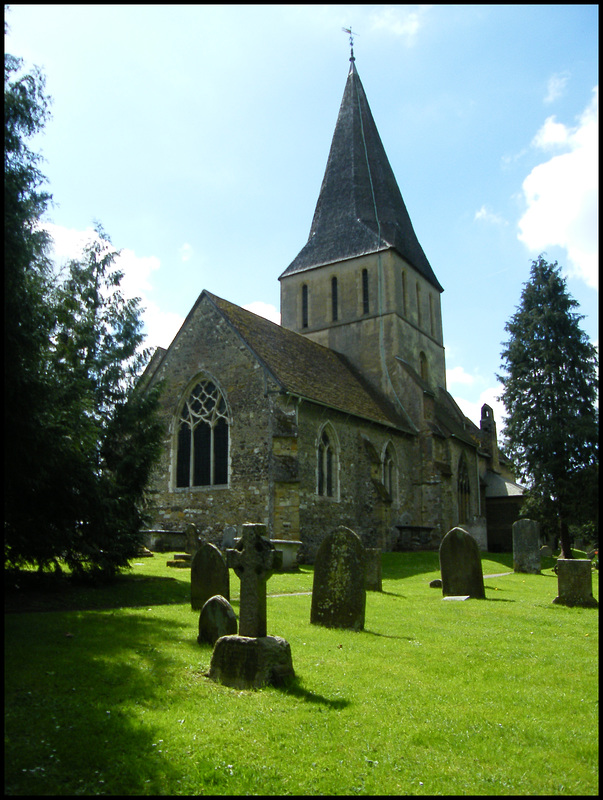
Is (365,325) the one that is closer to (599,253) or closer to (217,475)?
(217,475)

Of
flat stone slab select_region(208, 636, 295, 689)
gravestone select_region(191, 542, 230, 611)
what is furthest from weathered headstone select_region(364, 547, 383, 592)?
flat stone slab select_region(208, 636, 295, 689)

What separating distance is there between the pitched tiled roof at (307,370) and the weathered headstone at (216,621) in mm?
12403

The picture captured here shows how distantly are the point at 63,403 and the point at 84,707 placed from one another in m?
6.27

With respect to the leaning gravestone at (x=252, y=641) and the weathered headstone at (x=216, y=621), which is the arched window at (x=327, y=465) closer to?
the weathered headstone at (x=216, y=621)

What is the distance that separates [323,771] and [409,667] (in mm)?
2830

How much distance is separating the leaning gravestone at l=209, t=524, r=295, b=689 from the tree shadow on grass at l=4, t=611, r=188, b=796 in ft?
1.91

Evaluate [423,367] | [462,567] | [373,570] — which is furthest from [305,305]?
[462,567]

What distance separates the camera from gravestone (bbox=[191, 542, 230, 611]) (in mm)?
9469

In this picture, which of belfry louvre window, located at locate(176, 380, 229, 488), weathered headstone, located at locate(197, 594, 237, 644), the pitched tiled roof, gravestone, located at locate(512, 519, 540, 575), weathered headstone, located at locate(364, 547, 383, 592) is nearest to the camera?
weathered headstone, located at locate(197, 594, 237, 644)

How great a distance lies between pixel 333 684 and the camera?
19.4 ft

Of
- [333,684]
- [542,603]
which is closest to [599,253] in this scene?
[333,684]

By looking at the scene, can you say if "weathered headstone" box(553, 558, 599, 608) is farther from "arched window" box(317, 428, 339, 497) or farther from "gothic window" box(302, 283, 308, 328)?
"gothic window" box(302, 283, 308, 328)

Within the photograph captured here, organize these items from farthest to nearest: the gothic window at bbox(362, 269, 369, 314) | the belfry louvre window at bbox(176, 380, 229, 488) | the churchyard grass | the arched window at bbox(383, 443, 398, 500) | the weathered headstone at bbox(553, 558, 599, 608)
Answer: the gothic window at bbox(362, 269, 369, 314) → the arched window at bbox(383, 443, 398, 500) → the belfry louvre window at bbox(176, 380, 229, 488) → the weathered headstone at bbox(553, 558, 599, 608) → the churchyard grass

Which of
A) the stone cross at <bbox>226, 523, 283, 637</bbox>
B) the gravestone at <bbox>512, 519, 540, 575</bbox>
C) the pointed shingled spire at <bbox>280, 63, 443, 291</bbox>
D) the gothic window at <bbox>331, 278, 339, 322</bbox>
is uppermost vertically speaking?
the pointed shingled spire at <bbox>280, 63, 443, 291</bbox>
